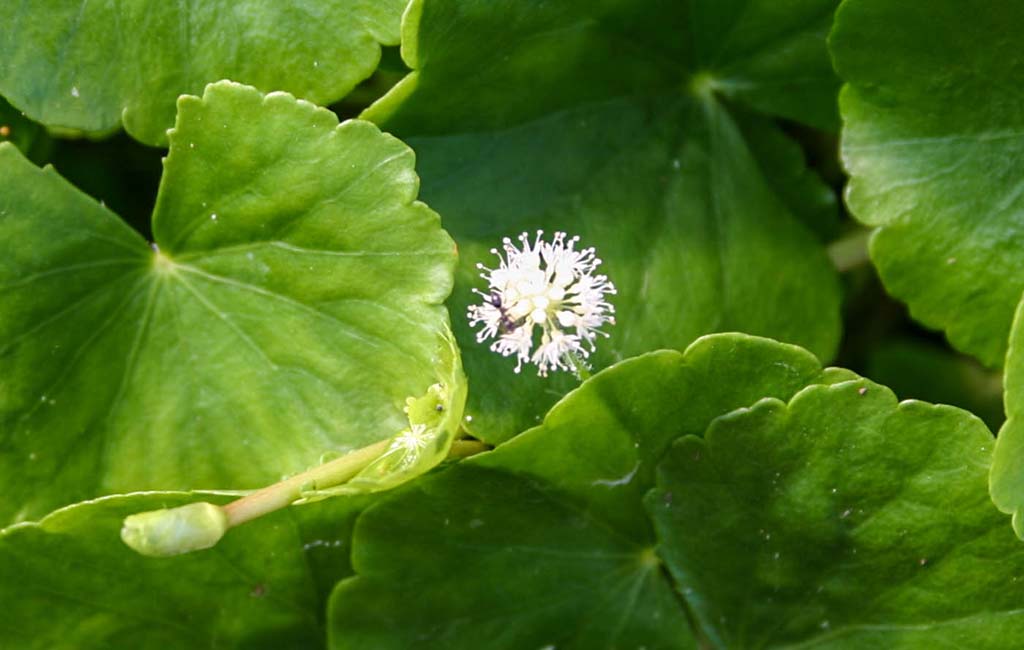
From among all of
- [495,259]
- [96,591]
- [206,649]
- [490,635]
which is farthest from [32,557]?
[495,259]

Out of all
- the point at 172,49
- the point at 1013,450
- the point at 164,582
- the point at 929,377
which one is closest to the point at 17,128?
the point at 172,49

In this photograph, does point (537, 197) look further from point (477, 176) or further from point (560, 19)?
point (560, 19)

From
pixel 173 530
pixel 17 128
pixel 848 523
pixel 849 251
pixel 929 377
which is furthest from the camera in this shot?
pixel 929 377

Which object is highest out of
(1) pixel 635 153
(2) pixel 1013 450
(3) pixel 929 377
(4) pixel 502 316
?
(1) pixel 635 153

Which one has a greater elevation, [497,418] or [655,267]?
[655,267]

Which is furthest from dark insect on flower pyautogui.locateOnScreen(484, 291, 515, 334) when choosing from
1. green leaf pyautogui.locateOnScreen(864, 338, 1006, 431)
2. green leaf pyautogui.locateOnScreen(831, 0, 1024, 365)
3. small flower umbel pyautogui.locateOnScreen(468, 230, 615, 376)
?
green leaf pyautogui.locateOnScreen(864, 338, 1006, 431)

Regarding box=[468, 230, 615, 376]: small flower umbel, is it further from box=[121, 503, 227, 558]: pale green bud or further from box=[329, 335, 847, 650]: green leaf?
box=[121, 503, 227, 558]: pale green bud

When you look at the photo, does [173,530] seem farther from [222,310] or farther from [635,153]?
[635,153]
